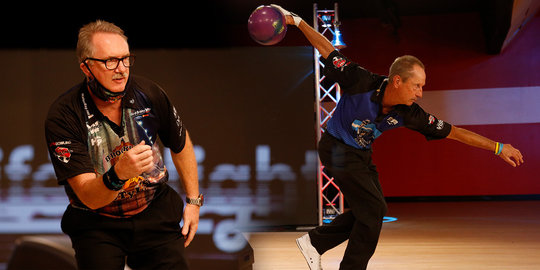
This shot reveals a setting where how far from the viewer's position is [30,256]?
1087mm

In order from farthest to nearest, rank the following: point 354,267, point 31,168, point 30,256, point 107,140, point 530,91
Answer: point 530,91 → point 31,168 → point 354,267 → point 107,140 → point 30,256

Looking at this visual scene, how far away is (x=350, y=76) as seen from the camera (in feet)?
10.3

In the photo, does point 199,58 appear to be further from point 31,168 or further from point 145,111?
point 145,111

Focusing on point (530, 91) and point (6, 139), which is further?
point (530, 91)

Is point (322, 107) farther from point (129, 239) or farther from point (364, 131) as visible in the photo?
point (129, 239)

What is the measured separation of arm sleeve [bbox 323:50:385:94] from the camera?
3.13 meters

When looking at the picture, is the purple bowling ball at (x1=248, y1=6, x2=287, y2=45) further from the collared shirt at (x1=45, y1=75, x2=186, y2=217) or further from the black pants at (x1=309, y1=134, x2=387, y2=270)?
the collared shirt at (x1=45, y1=75, x2=186, y2=217)

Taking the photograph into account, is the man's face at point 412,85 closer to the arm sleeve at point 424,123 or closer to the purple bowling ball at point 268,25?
the arm sleeve at point 424,123

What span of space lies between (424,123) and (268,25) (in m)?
1.17

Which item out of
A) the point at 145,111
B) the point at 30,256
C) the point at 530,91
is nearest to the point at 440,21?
the point at 530,91

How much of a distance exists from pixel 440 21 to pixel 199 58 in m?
4.89

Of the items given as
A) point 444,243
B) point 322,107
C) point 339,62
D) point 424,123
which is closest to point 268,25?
point 339,62

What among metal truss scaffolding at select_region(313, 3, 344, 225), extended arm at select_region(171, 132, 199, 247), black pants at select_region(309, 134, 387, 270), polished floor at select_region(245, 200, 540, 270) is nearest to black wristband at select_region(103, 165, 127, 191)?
extended arm at select_region(171, 132, 199, 247)

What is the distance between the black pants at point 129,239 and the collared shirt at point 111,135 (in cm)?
3
